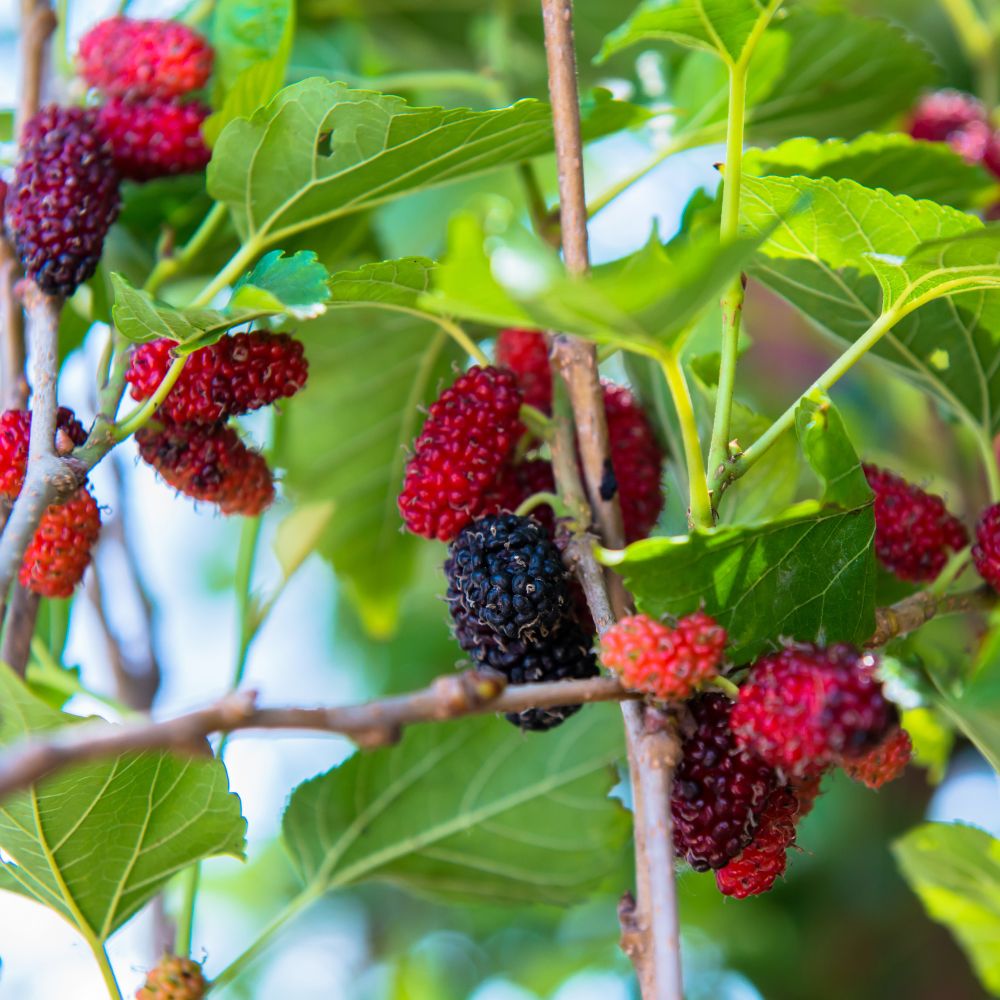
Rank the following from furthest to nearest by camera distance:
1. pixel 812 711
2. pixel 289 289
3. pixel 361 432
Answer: pixel 361 432 → pixel 289 289 → pixel 812 711

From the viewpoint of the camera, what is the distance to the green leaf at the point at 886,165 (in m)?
0.89

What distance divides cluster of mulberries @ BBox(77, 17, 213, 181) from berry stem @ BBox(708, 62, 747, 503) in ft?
1.44

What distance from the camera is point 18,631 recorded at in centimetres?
83

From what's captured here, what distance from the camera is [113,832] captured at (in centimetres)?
77

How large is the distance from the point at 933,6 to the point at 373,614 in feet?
4.53

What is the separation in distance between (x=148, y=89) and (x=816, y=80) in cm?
60

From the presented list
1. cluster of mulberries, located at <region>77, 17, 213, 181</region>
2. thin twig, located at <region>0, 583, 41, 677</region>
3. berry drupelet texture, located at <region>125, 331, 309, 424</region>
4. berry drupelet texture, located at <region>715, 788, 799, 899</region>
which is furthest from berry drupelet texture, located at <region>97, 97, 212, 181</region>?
berry drupelet texture, located at <region>715, 788, 799, 899</region>

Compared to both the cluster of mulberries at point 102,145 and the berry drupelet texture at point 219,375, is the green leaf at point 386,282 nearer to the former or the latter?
the berry drupelet texture at point 219,375

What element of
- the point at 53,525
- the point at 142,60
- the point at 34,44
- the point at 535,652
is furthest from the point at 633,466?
the point at 34,44

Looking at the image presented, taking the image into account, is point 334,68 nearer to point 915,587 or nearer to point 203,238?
point 203,238

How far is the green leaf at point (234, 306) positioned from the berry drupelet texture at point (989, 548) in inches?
18.5

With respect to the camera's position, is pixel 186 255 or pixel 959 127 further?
pixel 959 127

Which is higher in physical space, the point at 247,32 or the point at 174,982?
the point at 247,32

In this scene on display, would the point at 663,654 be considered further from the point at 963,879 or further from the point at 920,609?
the point at 963,879
